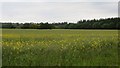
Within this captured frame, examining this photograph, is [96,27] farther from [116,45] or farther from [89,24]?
[116,45]

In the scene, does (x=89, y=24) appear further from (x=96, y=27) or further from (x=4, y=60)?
(x=4, y=60)

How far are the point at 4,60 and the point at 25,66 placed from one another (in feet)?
4.35

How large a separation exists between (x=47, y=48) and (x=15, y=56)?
1882 millimetres

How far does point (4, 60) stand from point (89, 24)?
4680 centimetres

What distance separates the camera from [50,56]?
12930 mm

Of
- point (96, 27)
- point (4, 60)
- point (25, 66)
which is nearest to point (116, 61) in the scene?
point (25, 66)

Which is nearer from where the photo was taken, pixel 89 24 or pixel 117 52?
pixel 117 52

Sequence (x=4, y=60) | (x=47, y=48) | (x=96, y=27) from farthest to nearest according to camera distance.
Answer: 1. (x=96, y=27)
2. (x=47, y=48)
3. (x=4, y=60)

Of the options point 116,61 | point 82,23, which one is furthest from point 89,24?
point 116,61

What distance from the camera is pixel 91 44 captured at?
16172 millimetres

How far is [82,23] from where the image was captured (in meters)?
57.9

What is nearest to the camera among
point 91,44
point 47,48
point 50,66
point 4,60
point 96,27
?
point 50,66

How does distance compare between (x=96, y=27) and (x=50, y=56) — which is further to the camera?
(x=96, y=27)

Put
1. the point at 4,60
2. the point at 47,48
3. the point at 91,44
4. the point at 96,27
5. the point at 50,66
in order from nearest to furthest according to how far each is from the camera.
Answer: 1. the point at 50,66
2. the point at 4,60
3. the point at 47,48
4. the point at 91,44
5. the point at 96,27
